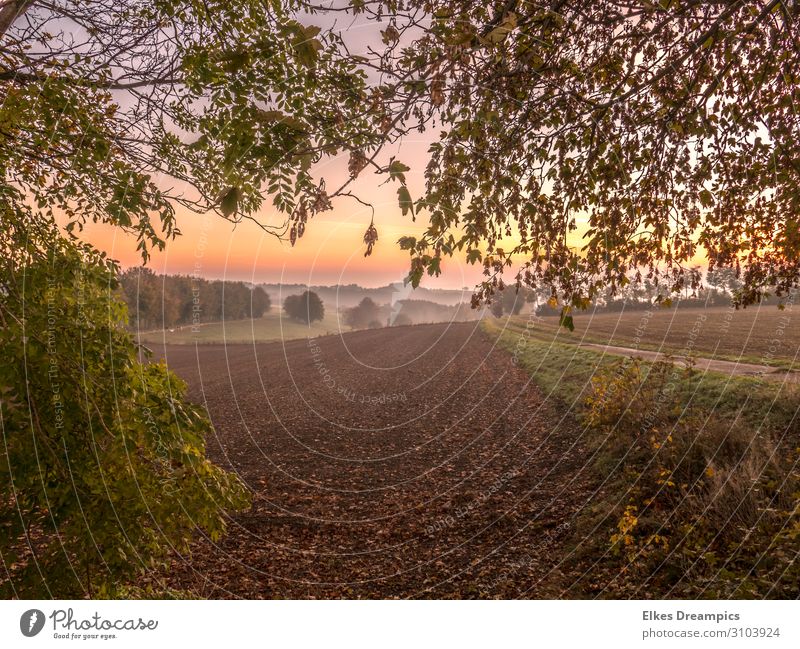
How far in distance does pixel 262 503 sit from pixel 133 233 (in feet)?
21.5

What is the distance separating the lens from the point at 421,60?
488cm

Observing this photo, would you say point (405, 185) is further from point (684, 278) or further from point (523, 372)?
point (523, 372)

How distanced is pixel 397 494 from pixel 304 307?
35.7 meters

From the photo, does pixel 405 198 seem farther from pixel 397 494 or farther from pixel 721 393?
pixel 721 393

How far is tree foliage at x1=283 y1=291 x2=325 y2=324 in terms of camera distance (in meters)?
42.3

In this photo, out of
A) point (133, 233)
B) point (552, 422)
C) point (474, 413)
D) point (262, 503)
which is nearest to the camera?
point (133, 233)

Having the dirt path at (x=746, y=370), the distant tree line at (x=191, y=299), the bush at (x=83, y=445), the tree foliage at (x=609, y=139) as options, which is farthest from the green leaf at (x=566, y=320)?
the distant tree line at (x=191, y=299)

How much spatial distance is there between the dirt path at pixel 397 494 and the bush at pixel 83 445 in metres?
3.17

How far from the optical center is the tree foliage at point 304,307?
42.3m

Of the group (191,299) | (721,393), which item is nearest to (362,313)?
(191,299)

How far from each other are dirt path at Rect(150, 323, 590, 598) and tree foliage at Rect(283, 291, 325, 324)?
19.9 metres

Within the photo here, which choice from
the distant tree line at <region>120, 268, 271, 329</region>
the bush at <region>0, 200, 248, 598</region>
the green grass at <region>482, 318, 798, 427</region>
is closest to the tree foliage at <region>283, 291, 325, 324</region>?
the distant tree line at <region>120, 268, 271, 329</region>
